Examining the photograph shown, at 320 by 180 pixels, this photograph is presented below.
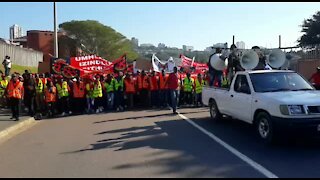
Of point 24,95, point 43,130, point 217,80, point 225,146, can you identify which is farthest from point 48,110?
point 225,146

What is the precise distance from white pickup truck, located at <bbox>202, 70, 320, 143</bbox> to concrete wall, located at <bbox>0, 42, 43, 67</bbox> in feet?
110

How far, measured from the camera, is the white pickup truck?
877cm

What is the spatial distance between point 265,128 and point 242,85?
170 centimetres

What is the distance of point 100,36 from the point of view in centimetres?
9338

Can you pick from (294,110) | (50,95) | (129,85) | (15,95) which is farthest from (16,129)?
(294,110)

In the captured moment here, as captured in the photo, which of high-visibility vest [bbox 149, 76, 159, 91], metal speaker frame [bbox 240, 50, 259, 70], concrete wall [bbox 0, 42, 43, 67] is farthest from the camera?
concrete wall [bbox 0, 42, 43, 67]

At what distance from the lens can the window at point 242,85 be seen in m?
10.6

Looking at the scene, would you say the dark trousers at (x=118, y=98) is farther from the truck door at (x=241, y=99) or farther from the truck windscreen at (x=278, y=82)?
the truck windscreen at (x=278, y=82)

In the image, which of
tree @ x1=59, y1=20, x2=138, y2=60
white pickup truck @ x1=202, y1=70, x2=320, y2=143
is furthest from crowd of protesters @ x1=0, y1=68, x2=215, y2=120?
tree @ x1=59, y1=20, x2=138, y2=60

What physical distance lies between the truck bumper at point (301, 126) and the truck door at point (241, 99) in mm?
1563

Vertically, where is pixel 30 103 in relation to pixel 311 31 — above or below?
below

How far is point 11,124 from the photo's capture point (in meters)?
13.9

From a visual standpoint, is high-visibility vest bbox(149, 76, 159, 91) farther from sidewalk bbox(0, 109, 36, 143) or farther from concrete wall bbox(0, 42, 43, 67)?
concrete wall bbox(0, 42, 43, 67)

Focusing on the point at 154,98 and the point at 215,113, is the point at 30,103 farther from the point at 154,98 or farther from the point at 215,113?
the point at 215,113
